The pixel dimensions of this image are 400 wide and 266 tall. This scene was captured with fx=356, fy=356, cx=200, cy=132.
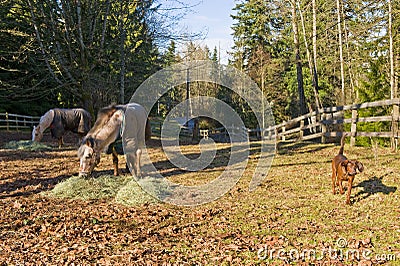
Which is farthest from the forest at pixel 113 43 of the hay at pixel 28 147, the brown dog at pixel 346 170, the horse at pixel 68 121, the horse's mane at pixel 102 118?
the brown dog at pixel 346 170

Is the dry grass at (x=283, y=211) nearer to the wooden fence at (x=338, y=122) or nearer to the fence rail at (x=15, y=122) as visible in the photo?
the wooden fence at (x=338, y=122)

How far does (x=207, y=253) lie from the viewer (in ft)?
12.9

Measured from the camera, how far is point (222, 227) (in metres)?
4.79

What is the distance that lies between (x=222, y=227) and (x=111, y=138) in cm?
375

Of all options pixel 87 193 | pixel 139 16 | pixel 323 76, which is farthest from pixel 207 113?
pixel 87 193

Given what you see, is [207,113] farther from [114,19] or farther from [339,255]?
[339,255]

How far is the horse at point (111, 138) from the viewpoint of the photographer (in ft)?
23.9

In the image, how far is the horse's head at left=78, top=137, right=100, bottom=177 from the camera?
7211mm

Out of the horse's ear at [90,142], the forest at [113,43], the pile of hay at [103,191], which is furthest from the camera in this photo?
the forest at [113,43]

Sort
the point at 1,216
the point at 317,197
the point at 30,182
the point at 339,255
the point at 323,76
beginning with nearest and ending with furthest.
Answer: the point at 339,255
the point at 1,216
the point at 317,197
the point at 30,182
the point at 323,76

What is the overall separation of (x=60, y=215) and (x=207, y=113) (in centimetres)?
1913

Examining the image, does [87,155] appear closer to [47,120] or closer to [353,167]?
[353,167]

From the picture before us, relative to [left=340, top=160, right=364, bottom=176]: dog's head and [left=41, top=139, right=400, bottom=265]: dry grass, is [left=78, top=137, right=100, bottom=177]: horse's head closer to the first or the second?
[left=41, top=139, right=400, bottom=265]: dry grass

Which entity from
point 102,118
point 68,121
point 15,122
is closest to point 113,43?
point 68,121
